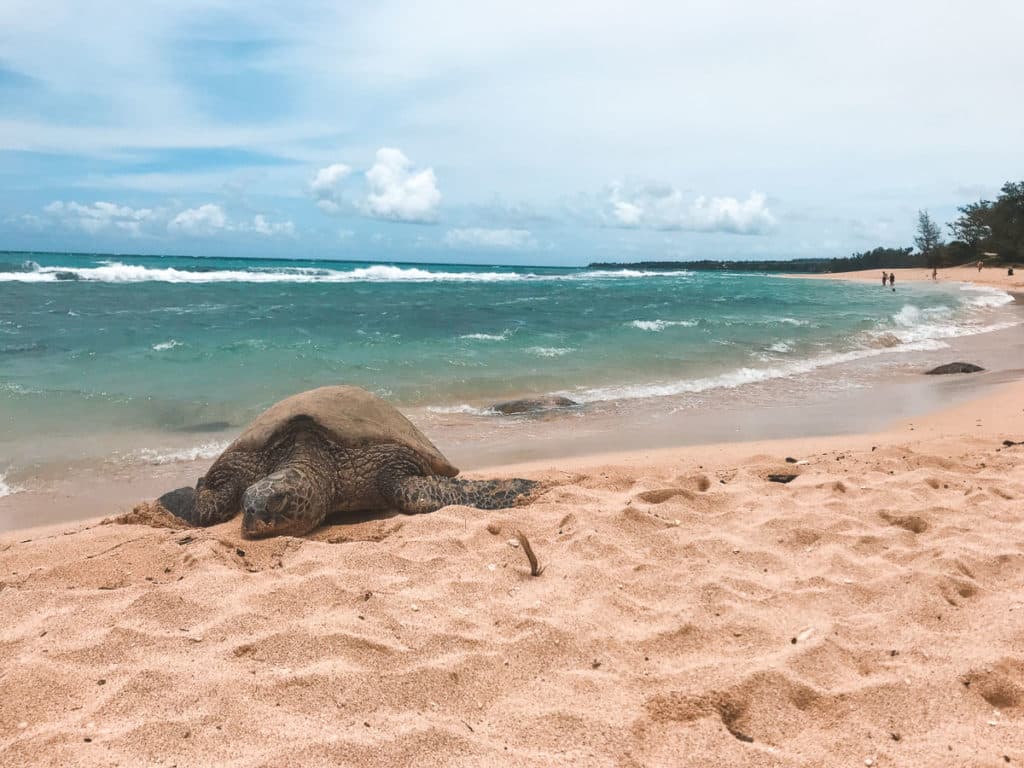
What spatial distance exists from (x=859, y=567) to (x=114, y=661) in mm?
3861

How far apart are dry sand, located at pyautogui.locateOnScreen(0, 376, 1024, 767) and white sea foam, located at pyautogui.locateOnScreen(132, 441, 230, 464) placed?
258 centimetres

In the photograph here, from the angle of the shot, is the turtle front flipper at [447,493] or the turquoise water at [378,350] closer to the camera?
the turtle front flipper at [447,493]

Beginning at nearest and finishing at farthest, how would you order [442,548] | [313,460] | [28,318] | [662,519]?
[442,548], [662,519], [313,460], [28,318]

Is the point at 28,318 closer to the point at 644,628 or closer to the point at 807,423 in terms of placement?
the point at 807,423

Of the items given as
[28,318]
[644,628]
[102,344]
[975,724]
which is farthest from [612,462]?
[28,318]

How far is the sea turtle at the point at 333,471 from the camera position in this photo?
5465 mm

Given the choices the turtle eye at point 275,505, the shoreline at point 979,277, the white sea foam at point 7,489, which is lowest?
the white sea foam at point 7,489

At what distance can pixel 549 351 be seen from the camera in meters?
16.1


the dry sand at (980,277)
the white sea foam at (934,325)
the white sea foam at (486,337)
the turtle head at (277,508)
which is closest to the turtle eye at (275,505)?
the turtle head at (277,508)

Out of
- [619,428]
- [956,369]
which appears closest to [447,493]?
[619,428]

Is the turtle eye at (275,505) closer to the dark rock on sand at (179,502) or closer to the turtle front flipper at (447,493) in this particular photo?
the turtle front flipper at (447,493)

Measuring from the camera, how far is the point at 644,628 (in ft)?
10.7

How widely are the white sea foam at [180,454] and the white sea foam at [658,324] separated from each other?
14739mm

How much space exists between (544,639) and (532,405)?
7316 millimetres
